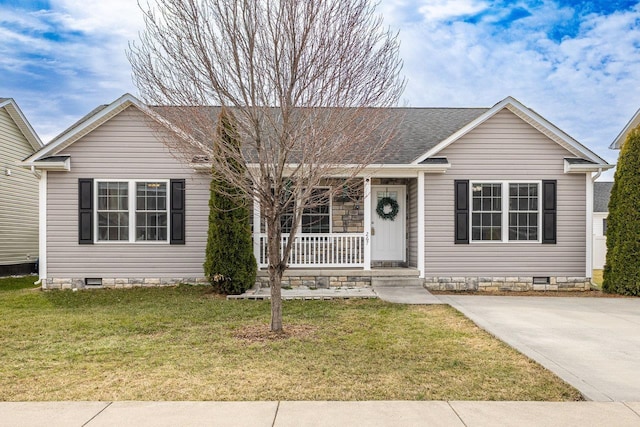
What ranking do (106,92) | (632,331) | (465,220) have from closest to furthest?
(632,331), (465,220), (106,92)

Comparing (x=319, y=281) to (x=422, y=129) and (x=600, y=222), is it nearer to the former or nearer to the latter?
(x=422, y=129)

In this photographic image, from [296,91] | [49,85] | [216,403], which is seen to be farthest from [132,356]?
[49,85]

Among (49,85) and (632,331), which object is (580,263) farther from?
(49,85)

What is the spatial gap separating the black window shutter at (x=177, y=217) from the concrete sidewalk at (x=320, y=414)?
7430mm

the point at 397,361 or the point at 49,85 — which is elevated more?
the point at 49,85

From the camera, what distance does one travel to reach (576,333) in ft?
22.3

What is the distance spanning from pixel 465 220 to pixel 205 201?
6236 millimetres

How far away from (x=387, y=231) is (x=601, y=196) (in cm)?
1970

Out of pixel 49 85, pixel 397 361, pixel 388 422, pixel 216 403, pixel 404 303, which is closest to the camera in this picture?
pixel 388 422

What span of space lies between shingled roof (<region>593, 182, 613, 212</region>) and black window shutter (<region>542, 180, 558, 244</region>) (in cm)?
1604

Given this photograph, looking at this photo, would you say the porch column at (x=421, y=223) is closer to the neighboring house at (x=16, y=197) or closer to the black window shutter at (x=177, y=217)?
the black window shutter at (x=177, y=217)

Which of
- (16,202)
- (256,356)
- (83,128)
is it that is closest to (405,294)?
(256,356)

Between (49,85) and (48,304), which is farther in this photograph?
(49,85)

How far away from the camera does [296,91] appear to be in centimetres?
602
